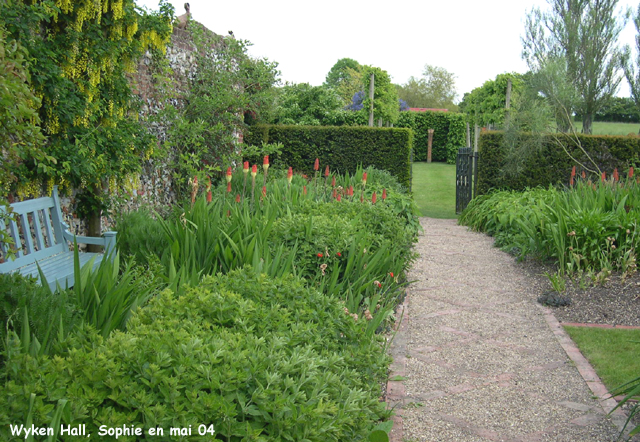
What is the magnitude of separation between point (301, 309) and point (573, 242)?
4.46m

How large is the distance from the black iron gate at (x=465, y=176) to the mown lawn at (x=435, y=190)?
0.38 meters

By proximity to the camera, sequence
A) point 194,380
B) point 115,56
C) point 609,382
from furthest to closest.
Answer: point 115,56 → point 609,382 → point 194,380

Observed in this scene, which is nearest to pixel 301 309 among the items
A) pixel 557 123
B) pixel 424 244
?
pixel 424 244

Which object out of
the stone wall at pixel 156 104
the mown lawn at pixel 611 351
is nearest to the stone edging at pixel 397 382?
the mown lawn at pixel 611 351

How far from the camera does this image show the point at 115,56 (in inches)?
200

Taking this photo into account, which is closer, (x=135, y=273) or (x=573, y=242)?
(x=135, y=273)

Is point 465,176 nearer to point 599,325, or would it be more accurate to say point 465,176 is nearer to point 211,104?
point 211,104

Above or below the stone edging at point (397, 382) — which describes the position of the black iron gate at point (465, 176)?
above

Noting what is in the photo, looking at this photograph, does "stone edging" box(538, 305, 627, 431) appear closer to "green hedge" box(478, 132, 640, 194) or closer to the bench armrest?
the bench armrest

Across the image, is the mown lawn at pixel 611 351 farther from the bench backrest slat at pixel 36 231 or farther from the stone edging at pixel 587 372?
the bench backrest slat at pixel 36 231

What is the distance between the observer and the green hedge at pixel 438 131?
24562mm

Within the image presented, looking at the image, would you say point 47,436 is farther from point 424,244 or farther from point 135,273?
point 424,244

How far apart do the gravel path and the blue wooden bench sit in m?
2.19

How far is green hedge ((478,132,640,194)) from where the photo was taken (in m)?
10.5
